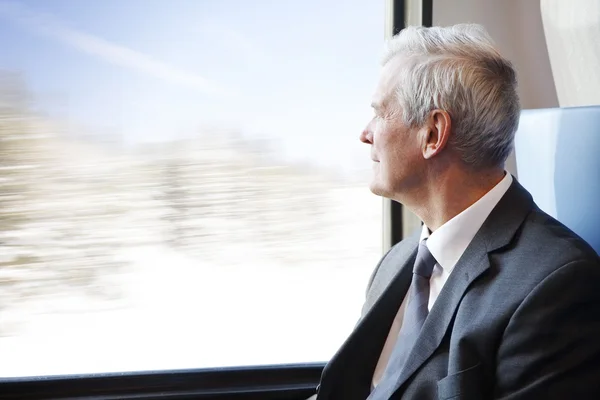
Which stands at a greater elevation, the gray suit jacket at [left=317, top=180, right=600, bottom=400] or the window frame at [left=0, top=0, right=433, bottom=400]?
the gray suit jacket at [left=317, top=180, right=600, bottom=400]

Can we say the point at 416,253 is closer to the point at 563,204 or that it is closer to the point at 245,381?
the point at 563,204

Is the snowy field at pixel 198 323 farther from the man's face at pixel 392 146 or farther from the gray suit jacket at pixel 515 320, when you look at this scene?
the gray suit jacket at pixel 515 320

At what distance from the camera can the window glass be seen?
1.90 metres

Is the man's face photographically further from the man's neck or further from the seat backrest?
the seat backrest

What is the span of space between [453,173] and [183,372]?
103cm

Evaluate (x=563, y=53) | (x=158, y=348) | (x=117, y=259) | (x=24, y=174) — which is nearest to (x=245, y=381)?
(x=158, y=348)

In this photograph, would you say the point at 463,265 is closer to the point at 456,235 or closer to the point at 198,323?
the point at 456,235

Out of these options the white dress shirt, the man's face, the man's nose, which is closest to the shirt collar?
the white dress shirt

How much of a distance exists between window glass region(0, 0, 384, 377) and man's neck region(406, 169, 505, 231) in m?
0.65

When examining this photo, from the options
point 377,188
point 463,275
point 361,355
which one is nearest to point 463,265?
point 463,275

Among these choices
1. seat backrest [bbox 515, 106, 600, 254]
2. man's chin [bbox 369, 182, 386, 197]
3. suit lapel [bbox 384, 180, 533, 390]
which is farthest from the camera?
man's chin [bbox 369, 182, 386, 197]

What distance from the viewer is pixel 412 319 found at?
1513 millimetres

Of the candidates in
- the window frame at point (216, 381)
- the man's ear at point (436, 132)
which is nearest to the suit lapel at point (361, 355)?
the man's ear at point (436, 132)

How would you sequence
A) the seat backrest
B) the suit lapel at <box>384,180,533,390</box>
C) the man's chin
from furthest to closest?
the man's chin
the seat backrest
the suit lapel at <box>384,180,533,390</box>
